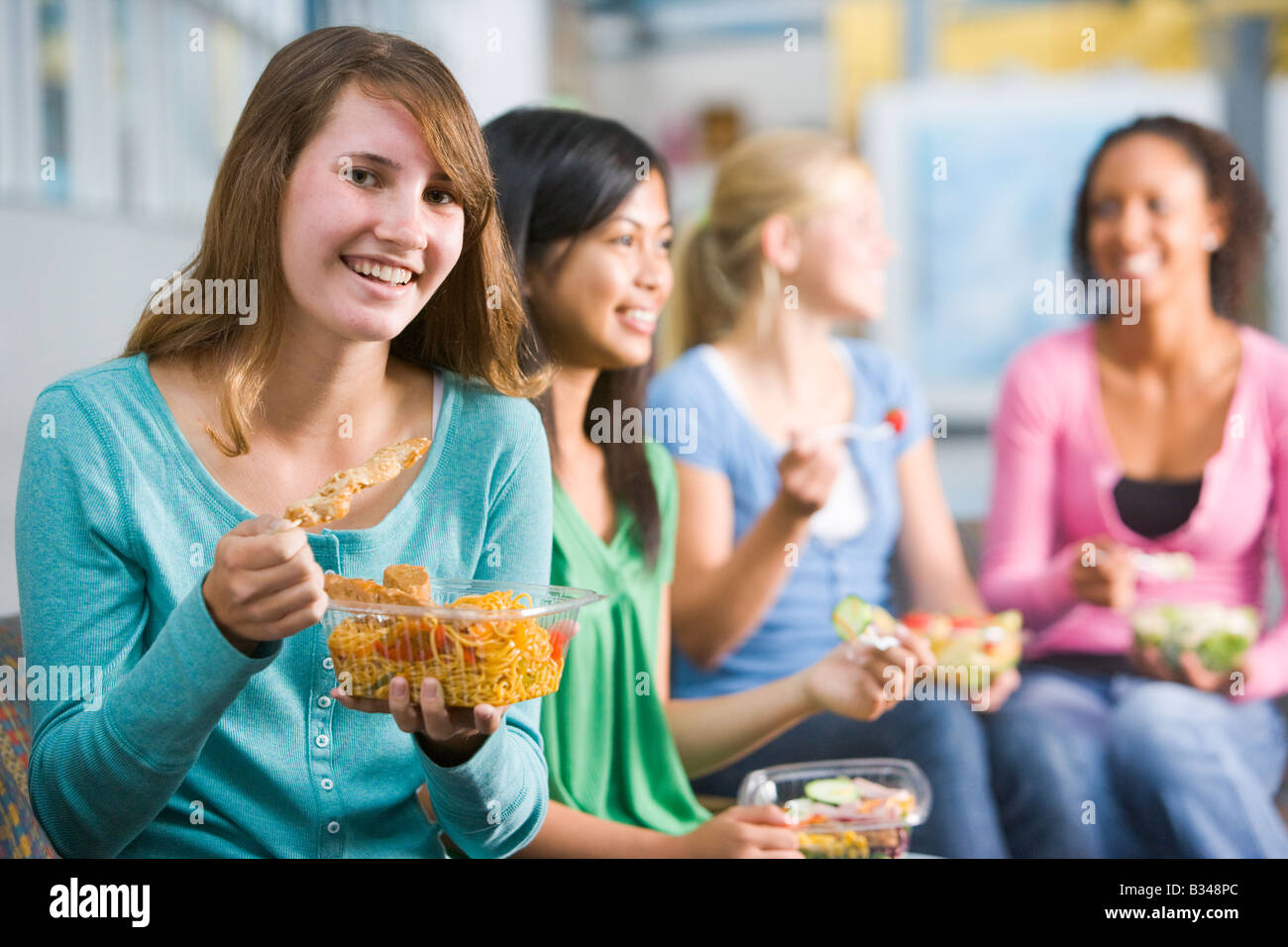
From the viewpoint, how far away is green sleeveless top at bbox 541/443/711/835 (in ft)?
4.94

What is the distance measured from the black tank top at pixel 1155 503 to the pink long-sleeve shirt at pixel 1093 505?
0.02 metres

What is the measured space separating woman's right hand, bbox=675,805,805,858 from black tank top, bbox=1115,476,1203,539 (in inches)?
36.4

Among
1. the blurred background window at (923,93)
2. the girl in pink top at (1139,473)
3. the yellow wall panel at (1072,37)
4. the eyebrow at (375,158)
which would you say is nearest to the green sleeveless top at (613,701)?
the eyebrow at (375,158)

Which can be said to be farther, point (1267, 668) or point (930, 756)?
point (1267, 668)

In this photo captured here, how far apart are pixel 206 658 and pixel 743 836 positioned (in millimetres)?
671

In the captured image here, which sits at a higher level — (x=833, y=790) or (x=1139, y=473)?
(x=1139, y=473)

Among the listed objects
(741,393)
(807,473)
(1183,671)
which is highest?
(741,393)

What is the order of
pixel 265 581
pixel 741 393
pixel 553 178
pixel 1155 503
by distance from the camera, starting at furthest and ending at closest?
pixel 1155 503, pixel 741 393, pixel 553 178, pixel 265 581

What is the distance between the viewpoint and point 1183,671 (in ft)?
6.28

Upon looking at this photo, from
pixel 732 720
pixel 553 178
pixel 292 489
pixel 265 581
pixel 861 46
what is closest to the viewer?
pixel 265 581

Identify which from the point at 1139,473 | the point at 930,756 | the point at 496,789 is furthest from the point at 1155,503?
the point at 496,789

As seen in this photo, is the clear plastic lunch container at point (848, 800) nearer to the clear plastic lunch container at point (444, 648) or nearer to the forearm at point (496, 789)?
the forearm at point (496, 789)

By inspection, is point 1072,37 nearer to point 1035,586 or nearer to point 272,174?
point 1035,586
